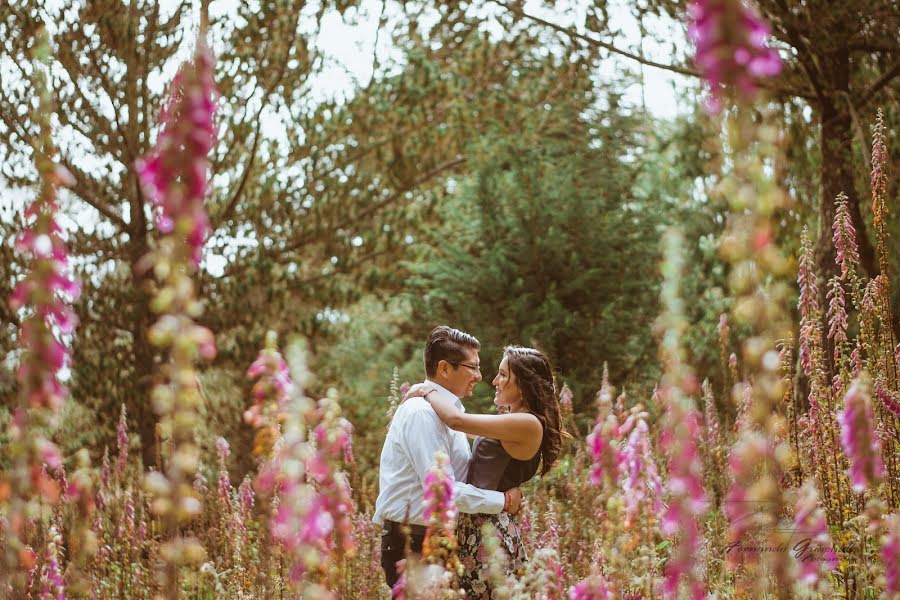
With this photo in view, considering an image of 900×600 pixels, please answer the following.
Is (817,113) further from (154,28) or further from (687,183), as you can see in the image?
(687,183)

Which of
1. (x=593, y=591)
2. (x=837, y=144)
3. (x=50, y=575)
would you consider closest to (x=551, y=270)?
(x=837, y=144)

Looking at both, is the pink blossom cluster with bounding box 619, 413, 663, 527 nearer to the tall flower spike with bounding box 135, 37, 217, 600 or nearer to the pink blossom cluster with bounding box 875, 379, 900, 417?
the pink blossom cluster with bounding box 875, 379, 900, 417

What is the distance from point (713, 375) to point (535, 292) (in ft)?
18.4

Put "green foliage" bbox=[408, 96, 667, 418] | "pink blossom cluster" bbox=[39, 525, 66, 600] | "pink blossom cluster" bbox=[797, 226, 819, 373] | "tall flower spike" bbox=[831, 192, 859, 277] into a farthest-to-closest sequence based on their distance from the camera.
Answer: "green foliage" bbox=[408, 96, 667, 418] → "tall flower spike" bbox=[831, 192, 859, 277] → "pink blossom cluster" bbox=[797, 226, 819, 373] → "pink blossom cluster" bbox=[39, 525, 66, 600]

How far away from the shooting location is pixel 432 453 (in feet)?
12.3

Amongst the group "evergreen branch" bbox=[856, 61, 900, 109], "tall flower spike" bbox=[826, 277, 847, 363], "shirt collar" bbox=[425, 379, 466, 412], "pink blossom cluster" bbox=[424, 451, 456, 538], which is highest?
"evergreen branch" bbox=[856, 61, 900, 109]

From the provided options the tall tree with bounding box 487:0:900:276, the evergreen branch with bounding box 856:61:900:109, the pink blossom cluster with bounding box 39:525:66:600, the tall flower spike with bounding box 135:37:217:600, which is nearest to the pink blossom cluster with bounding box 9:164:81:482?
the tall flower spike with bounding box 135:37:217:600

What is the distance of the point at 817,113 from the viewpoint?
8.60 meters

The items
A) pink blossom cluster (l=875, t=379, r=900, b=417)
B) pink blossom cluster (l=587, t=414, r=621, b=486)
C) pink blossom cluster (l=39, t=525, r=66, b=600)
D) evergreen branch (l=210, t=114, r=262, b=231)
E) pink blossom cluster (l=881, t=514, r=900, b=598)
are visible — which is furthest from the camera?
evergreen branch (l=210, t=114, r=262, b=231)

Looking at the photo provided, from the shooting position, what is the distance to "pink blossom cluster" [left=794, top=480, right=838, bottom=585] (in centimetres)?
243

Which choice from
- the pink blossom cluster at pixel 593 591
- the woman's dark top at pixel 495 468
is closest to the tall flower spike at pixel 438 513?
the pink blossom cluster at pixel 593 591

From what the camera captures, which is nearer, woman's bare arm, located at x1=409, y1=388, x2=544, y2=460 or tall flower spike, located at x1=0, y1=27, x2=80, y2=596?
tall flower spike, located at x1=0, y1=27, x2=80, y2=596

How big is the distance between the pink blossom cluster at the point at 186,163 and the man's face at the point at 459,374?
244 cm

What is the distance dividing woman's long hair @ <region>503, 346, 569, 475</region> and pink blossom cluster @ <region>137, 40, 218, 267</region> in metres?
2.67
